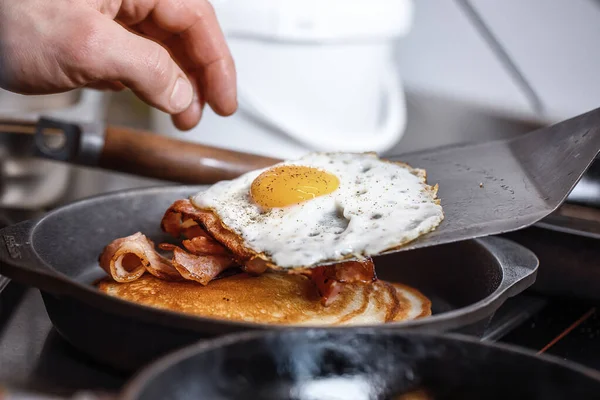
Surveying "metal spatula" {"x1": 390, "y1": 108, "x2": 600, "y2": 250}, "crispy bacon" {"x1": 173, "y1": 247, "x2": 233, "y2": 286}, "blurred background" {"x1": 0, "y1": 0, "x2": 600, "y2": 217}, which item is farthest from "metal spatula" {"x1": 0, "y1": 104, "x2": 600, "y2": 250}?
"blurred background" {"x1": 0, "y1": 0, "x2": 600, "y2": 217}

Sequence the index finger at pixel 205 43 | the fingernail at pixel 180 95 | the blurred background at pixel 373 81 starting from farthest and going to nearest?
the blurred background at pixel 373 81, the index finger at pixel 205 43, the fingernail at pixel 180 95

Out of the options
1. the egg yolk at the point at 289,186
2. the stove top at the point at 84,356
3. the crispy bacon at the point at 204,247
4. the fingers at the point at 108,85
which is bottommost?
the stove top at the point at 84,356

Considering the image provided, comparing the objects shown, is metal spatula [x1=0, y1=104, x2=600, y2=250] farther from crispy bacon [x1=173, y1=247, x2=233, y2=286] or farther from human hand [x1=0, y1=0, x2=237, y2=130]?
crispy bacon [x1=173, y1=247, x2=233, y2=286]

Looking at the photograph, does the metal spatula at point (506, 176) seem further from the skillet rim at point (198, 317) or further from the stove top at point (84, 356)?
the stove top at point (84, 356)

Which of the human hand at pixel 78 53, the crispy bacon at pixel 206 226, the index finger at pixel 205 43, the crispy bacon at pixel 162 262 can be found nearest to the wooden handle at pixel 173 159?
the index finger at pixel 205 43

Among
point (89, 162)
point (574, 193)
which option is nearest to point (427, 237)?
point (574, 193)

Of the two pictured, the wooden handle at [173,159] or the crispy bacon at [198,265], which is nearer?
the crispy bacon at [198,265]

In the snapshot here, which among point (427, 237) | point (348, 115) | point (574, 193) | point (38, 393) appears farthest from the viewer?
point (348, 115)

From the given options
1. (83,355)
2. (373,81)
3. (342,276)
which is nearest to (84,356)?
(83,355)

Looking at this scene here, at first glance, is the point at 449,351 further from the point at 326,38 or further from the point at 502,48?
the point at 502,48
